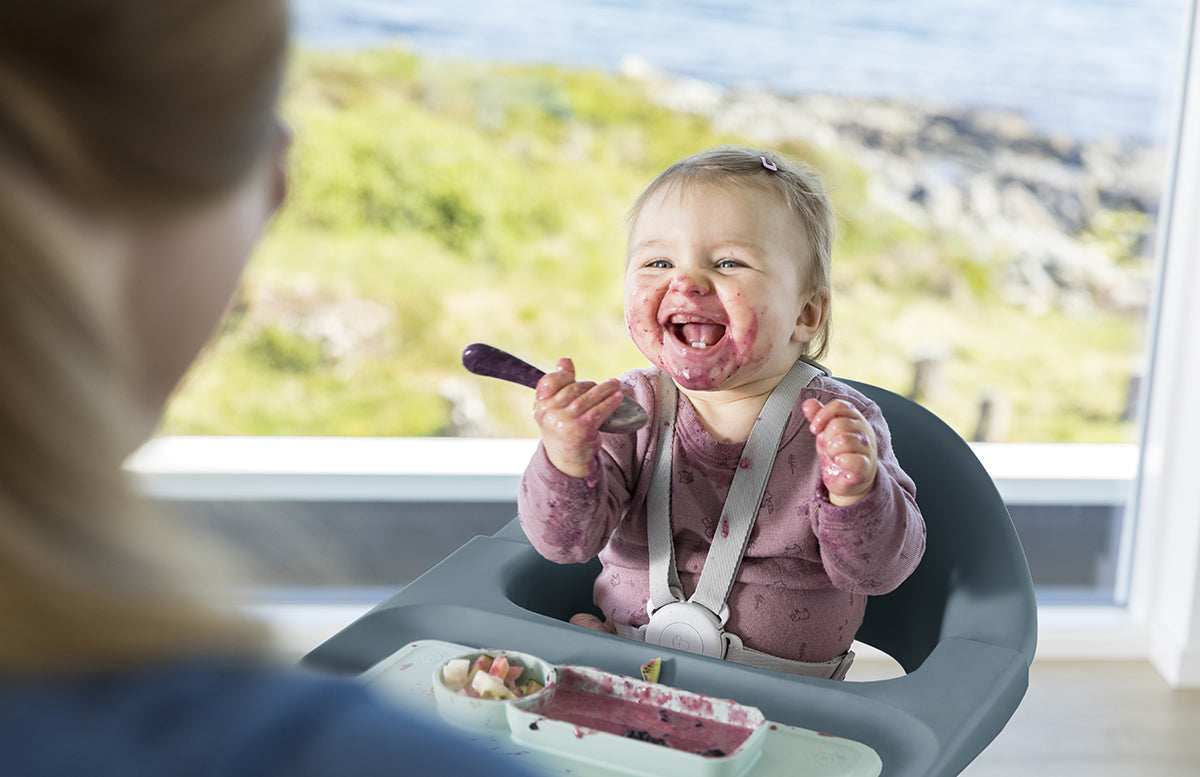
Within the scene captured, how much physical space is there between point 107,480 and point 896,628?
42.1 inches

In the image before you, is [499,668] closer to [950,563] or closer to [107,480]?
[950,563]

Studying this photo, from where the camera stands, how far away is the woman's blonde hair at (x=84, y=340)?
273 millimetres

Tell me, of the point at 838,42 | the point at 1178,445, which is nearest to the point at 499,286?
the point at 838,42

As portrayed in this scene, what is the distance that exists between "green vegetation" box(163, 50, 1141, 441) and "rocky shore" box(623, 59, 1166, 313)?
0.05 metres

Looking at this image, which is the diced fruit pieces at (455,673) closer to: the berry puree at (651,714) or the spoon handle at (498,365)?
the berry puree at (651,714)

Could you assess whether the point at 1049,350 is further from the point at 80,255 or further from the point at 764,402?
the point at 80,255

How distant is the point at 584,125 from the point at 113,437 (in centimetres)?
242

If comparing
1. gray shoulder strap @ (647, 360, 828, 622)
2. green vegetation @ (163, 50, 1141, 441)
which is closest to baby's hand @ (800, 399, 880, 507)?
gray shoulder strap @ (647, 360, 828, 622)

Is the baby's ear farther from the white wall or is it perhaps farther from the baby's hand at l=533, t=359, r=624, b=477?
the white wall

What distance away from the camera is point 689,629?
1.07 m

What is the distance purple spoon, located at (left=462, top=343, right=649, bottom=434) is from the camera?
99cm

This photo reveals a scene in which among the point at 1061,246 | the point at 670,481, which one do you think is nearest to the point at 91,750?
the point at 670,481

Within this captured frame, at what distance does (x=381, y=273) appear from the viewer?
2.73 m

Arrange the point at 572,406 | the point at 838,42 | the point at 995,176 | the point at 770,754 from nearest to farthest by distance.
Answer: the point at 770,754, the point at 572,406, the point at 838,42, the point at 995,176
